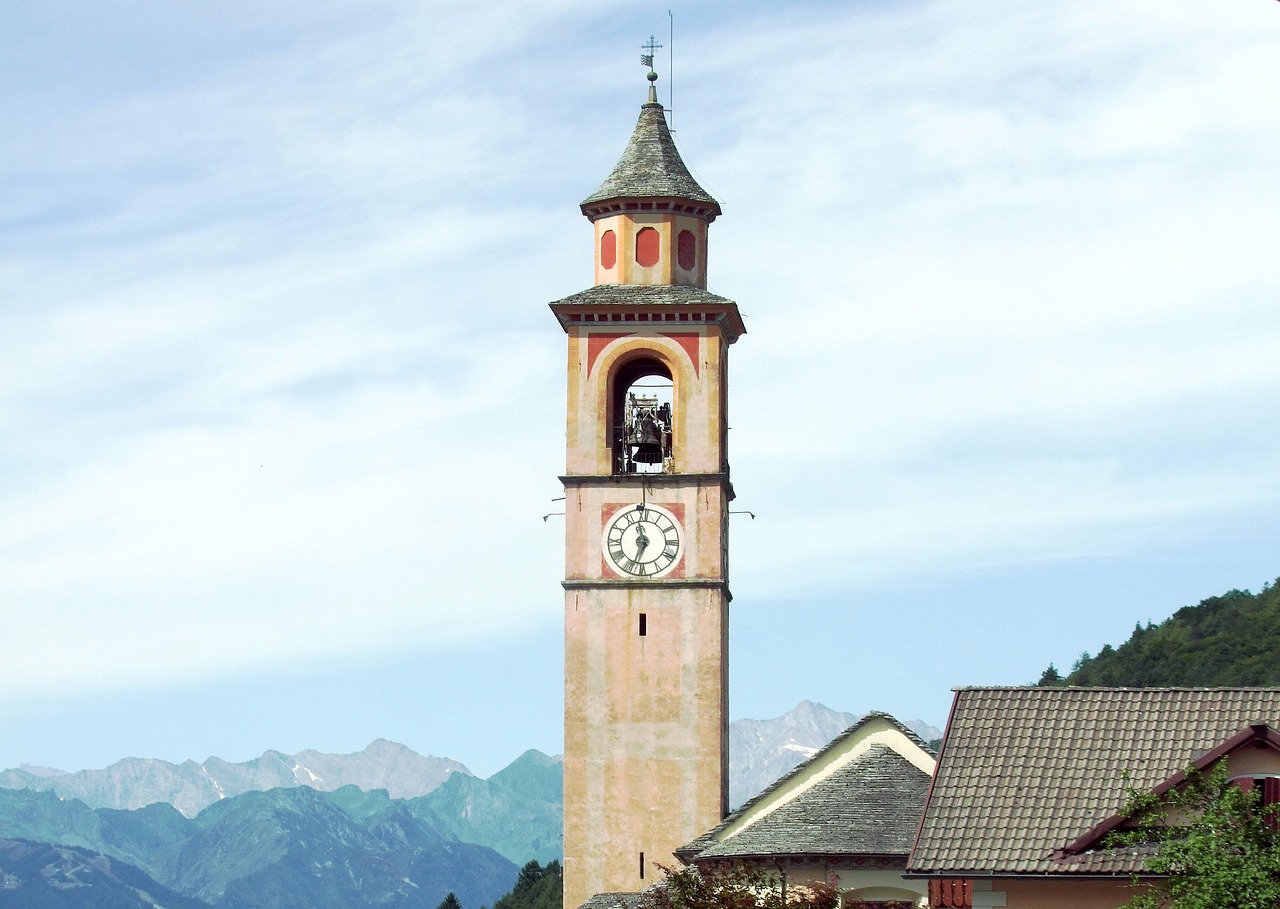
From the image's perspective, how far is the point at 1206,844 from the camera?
125ft

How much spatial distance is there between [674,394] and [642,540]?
125 inches

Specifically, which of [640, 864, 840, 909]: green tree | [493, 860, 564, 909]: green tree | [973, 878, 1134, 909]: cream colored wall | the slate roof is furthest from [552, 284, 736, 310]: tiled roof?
[493, 860, 564, 909]: green tree

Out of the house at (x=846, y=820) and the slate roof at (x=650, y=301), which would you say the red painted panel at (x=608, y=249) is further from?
the house at (x=846, y=820)

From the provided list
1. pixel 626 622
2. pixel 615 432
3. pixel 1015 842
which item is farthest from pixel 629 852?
pixel 1015 842

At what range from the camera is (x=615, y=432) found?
5941 centimetres

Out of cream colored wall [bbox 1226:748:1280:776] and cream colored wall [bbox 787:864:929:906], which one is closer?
cream colored wall [bbox 1226:748:1280:776]

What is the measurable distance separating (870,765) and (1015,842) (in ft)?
37.9

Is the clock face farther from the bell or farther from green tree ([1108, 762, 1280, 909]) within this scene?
green tree ([1108, 762, 1280, 909])

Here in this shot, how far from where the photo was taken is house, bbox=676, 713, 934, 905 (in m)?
49.8

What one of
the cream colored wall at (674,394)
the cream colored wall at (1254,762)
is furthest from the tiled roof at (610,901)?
the cream colored wall at (1254,762)

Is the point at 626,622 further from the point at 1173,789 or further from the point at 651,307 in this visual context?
the point at 1173,789

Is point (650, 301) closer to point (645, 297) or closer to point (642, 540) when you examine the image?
point (645, 297)

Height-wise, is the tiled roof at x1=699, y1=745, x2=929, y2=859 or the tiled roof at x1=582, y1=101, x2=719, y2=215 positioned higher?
the tiled roof at x1=582, y1=101, x2=719, y2=215

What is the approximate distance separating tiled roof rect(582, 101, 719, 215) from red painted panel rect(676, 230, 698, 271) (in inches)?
32.0
